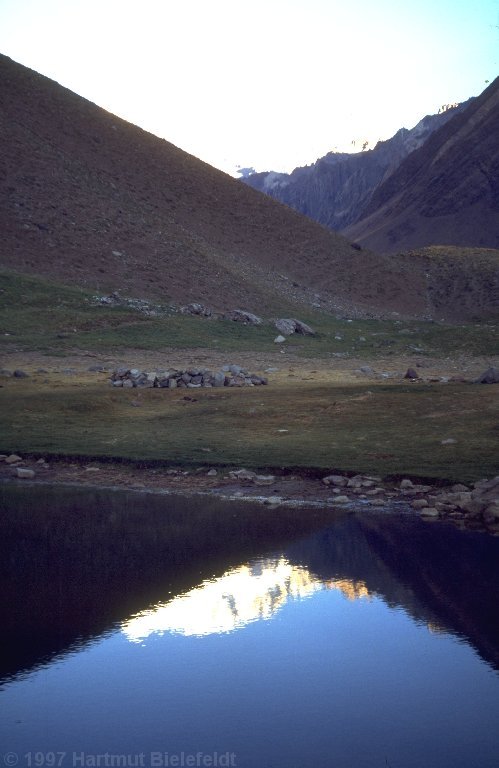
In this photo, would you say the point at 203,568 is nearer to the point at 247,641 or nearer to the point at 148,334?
the point at 247,641

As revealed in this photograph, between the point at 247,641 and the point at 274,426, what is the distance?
14.6 m

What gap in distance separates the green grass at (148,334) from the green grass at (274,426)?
13.1 meters

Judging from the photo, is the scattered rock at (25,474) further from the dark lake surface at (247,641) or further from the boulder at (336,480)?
the boulder at (336,480)

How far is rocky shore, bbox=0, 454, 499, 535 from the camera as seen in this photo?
17531 mm

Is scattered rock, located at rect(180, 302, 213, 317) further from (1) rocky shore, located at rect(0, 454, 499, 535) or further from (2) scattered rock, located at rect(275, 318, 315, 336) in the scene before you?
(1) rocky shore, located at rect(0, 454, 499, 535)

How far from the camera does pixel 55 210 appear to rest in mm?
70938

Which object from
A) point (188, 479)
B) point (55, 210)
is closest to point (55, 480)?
point (188, 479)

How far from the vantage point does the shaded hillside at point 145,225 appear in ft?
216

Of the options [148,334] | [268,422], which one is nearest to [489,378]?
[268,422]

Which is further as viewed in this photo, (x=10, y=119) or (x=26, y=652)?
(x=10, y=119)

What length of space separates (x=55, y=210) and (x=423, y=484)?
57.8m

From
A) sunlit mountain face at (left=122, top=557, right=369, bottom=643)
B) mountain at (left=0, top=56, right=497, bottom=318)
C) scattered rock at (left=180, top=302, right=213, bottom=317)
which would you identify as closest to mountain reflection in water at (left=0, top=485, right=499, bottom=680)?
sunlit mountain face at (left=122, top=557, right=369, bottom=643)

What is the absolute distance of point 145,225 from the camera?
7550 centimetres

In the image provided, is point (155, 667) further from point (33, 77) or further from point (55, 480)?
point (33, 77)
